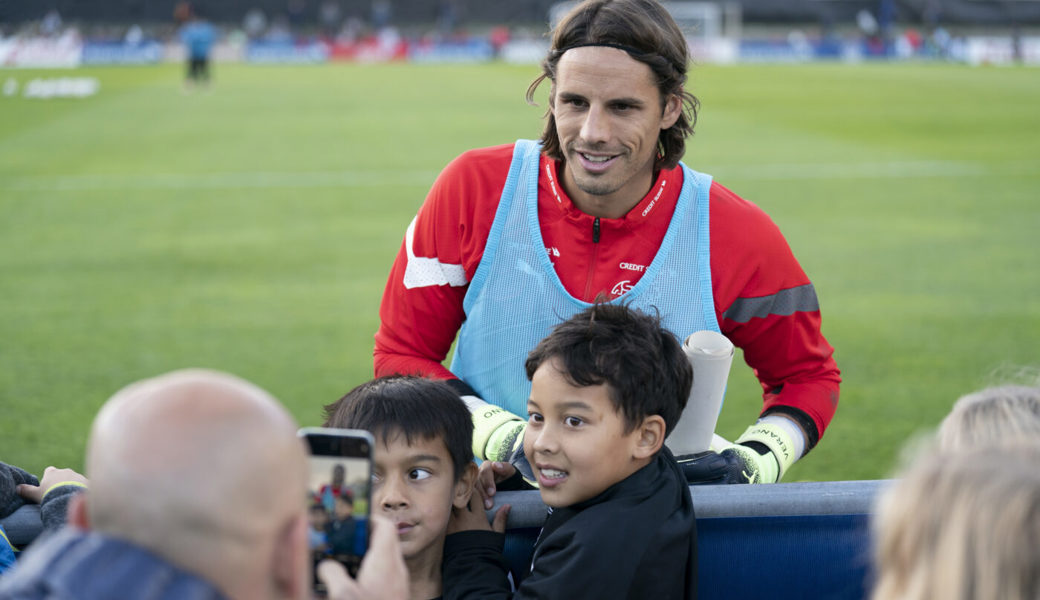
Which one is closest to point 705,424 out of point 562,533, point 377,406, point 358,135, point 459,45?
point 562,533

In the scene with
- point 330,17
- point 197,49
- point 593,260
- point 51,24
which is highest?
point 330,17

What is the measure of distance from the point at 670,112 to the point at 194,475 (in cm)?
216

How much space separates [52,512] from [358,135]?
54.0 ft

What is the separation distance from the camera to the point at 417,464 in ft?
7.95

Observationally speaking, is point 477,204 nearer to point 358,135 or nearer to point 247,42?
point 358,135

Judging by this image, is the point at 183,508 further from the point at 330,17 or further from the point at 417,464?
the point at 330,17

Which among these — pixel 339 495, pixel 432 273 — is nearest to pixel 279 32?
pixel 432 273

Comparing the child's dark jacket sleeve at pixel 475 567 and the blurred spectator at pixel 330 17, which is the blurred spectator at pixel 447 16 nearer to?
the blurred spectator at pixel 330 17

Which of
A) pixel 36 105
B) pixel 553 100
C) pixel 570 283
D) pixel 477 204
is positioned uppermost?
pixel 36 105

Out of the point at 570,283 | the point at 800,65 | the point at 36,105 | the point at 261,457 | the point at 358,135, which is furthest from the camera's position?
the point at 800,65

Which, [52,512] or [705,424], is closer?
Result: [52,512]

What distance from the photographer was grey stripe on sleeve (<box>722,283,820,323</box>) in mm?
3035

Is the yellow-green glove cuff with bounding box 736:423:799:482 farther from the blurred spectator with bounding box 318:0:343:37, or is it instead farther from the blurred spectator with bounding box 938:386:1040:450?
the blurred spectator with bounding box 318:0:343:37

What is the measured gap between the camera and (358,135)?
18344 mm
